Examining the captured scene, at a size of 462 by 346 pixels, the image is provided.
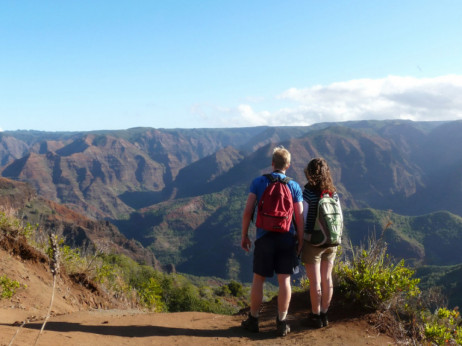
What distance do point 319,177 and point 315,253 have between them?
964 mm

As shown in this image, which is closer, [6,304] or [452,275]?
[6,304]

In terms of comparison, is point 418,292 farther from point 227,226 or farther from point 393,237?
point 227,226

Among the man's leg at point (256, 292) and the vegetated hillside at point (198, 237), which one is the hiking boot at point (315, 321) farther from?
the vegetated hillside at point (198, 237)

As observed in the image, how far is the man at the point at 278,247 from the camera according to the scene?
14.6ft

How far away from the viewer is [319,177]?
468cm

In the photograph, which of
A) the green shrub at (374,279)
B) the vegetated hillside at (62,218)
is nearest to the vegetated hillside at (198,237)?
the vegetated hillside at (62,218)

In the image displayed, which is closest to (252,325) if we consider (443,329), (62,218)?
(443,329)

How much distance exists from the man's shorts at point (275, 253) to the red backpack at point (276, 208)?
0.43 feet

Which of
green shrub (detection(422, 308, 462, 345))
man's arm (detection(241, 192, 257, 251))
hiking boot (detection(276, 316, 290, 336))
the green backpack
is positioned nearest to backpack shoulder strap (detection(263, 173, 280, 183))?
man's arm (detection(241, 192, 257, 251))

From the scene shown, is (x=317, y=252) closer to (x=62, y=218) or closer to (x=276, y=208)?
(x=276, y=208)

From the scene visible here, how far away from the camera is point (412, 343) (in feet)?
14.4

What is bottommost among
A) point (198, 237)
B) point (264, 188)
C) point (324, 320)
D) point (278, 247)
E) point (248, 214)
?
point (198, 237)

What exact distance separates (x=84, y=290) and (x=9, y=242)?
1651 mm

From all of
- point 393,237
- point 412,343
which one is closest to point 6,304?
point 412,343
